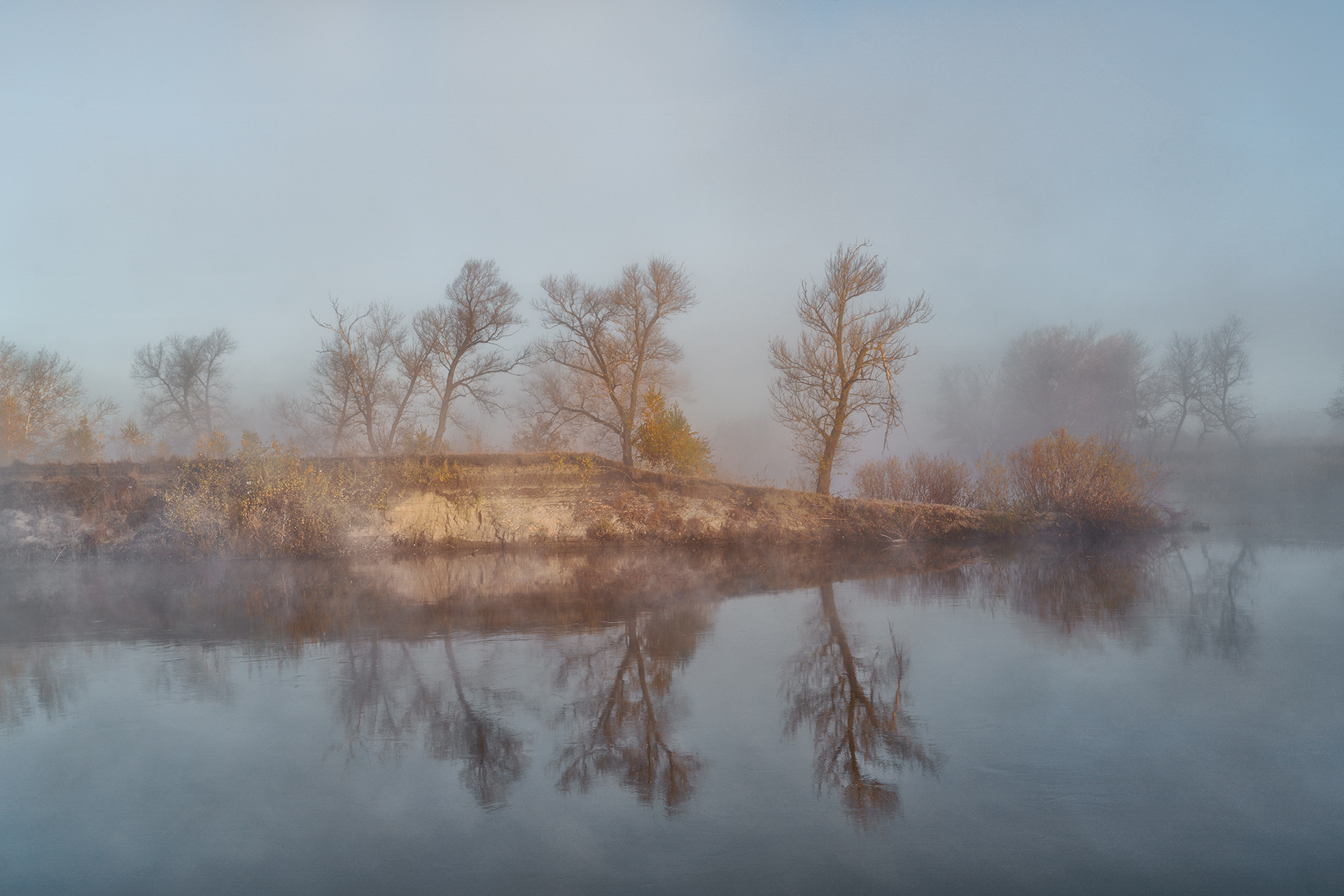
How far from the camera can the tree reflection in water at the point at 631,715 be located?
203 inches

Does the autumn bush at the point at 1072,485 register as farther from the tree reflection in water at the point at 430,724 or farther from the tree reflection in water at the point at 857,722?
the tree reflection in water at the point at 430,724

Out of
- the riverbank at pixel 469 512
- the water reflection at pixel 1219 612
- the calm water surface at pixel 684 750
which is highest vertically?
the riverbank at pixel 469 512

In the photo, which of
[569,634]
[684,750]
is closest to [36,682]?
[569,634]

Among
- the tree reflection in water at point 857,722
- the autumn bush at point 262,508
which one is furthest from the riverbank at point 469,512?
the tree reflection in water at point 857,722

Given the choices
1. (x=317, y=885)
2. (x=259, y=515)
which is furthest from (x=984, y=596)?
(x=259, y=515)

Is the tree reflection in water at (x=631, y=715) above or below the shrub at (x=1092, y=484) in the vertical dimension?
below

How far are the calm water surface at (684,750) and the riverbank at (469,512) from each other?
8.95 meters

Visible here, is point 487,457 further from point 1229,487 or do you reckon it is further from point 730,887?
point 1229,487

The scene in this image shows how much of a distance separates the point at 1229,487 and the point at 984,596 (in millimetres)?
40753

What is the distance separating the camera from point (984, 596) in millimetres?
12445

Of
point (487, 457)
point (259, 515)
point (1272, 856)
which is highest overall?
point (487, 457)

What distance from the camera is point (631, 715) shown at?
6465mm

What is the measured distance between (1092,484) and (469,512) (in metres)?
19.6

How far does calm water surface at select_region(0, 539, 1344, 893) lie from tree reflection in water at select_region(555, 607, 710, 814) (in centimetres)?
4
